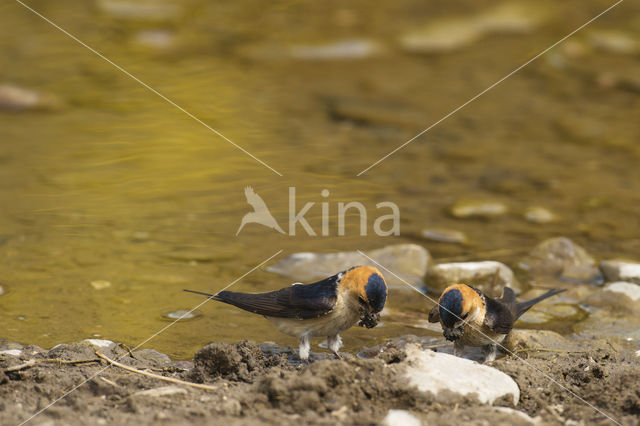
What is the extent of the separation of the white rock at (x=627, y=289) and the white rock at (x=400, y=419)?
8.48ft

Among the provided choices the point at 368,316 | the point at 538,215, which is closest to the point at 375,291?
the point at 368,316

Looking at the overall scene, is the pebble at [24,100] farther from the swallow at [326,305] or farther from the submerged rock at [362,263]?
the swallow at [326,305]

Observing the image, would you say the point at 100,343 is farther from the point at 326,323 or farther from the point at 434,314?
the point at 434,314

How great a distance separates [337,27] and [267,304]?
8.44 meters

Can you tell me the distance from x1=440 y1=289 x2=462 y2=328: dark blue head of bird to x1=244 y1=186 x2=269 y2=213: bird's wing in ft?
9.07

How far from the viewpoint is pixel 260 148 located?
7.92 m

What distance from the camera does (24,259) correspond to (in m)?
5.48

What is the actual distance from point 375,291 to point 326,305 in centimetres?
30

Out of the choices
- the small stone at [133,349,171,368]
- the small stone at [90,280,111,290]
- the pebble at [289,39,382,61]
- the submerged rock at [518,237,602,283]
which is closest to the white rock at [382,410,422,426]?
the small stone at [133,349,171,368]

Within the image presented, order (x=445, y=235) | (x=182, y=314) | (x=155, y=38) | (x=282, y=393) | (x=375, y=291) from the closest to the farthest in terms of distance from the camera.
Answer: (x=282, y=393), (x=375, y=291), (x=182, y=314), (x=445, y=235), (x=155, y=38)

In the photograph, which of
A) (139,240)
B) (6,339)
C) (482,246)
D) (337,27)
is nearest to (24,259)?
(139,240)

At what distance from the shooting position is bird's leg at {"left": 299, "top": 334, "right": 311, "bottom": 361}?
13.6 feet

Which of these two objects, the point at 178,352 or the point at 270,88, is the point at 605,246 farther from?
the point at 270,88

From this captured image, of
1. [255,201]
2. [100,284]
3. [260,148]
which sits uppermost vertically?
[260,148]
